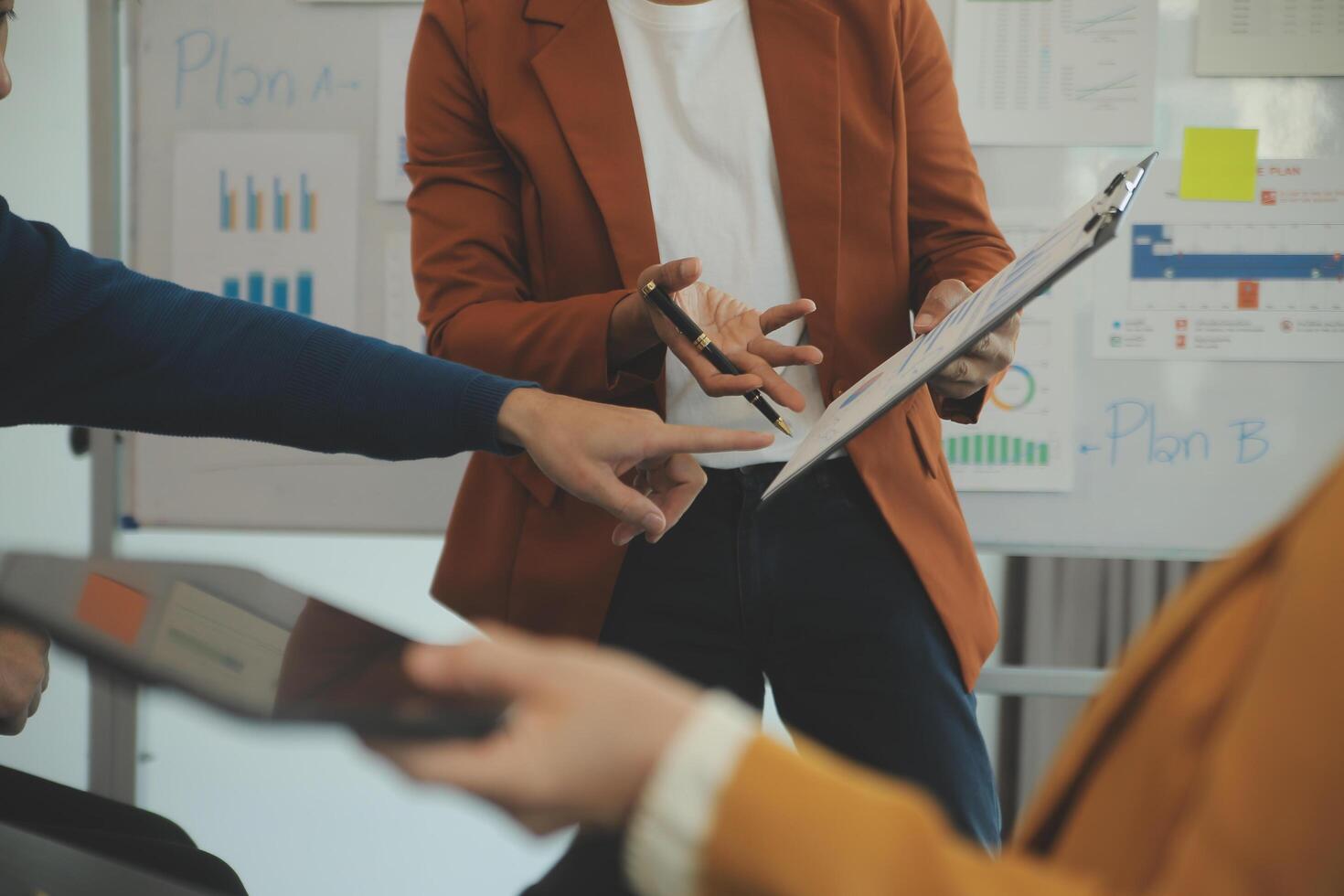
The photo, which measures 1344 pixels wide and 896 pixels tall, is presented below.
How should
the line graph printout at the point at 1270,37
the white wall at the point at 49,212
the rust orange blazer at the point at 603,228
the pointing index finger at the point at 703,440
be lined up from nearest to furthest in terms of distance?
the pointing index finger at the point at 703,440, the rust orange blazer at the point at 603,228, the line graph printout at the point at 1270,37, the white wall at the point at 49,212

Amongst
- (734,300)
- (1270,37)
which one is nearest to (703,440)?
(734,300)

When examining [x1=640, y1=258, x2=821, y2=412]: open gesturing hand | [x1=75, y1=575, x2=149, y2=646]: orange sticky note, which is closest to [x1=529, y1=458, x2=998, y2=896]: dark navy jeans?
[x1=640, y1=258, x2=821, y2=412]: open gesturing hand

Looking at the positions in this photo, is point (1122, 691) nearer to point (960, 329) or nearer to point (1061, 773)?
point (1061, 773)

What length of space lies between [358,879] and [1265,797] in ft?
7.01

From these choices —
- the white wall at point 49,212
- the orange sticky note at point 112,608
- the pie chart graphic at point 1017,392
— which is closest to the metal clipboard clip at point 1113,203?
the orange sticky note at point 112,608

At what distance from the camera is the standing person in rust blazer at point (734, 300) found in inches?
41.8

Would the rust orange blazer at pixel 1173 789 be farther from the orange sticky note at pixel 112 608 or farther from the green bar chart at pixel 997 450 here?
the green bar chart at pixel 997 450

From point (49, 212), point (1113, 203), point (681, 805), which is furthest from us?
point (49, 212)

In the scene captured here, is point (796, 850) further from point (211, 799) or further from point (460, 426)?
point (211, 799)

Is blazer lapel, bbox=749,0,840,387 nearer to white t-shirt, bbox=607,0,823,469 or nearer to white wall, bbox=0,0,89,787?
white t-shirt, bbox=607,0,823,469

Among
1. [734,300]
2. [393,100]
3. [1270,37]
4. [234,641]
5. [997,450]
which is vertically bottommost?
[997,450]

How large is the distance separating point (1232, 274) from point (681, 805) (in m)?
1.81

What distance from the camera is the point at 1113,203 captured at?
72 cm

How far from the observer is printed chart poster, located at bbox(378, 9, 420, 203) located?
197 centimetres
